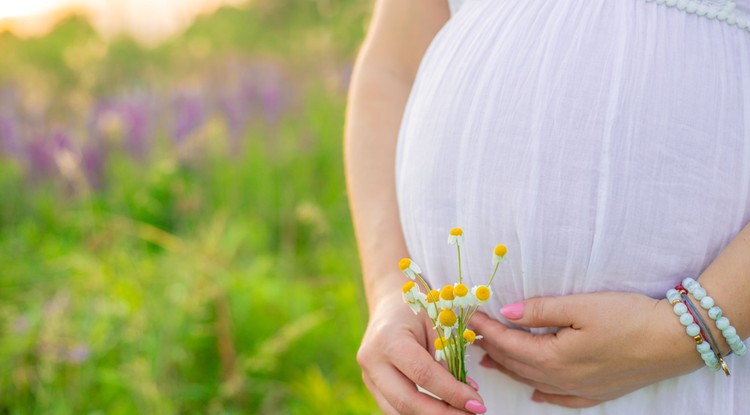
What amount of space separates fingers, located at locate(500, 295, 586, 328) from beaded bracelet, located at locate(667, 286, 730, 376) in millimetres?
123

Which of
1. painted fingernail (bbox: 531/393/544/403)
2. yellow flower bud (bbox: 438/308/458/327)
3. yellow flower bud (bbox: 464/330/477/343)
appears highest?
yellow flower bud (bbox: 438/308/458/327)

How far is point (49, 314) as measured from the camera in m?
2.61

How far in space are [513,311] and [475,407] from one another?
0.51 feet

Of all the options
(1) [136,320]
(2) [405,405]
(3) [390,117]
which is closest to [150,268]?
(1) [136,320]

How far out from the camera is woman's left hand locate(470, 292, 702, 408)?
1.04 m

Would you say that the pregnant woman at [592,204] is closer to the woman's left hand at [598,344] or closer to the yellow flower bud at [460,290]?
the woman's left hand at [598,344]

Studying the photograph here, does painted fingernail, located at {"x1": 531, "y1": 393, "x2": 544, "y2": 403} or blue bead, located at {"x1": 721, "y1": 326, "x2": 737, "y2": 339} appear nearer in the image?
blue bead, located at {"x1": 721, "y1": 326, "x2": 737, "y2": 339}

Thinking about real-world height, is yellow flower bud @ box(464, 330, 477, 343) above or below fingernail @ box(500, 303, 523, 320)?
above

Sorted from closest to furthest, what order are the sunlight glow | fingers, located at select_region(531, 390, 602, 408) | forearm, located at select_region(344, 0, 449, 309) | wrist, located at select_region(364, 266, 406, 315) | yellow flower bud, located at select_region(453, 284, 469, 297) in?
yellow flower bud, located at select_region(453, 284, 469, 297), fingers, located at select_region(531, 390, 602, 408), wrist, located at select_region(364, 266, 406, 315), forearm, located at select_region(344, 0, 449, 309), the sunlight glow

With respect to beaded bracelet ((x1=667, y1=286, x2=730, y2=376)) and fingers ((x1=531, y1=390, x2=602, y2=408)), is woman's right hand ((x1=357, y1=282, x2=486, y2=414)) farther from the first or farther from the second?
beaded bracelet ((x1=667, y1=286, x2=730, y2=376))

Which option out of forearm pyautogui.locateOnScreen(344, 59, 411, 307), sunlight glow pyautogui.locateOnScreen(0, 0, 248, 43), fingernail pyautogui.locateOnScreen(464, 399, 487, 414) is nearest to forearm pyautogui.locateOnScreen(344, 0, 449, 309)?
forearm pyautogui.locateOnScreen(344, 59, 411, 307)

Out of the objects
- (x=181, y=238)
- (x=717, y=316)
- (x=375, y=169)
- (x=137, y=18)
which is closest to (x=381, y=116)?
(x=375, y=169)

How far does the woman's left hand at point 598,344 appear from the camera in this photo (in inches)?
41.0

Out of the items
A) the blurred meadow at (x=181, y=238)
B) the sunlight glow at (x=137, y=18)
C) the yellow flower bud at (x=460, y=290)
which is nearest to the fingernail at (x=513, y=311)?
the yellow flower bud at (x=460, y=290)
